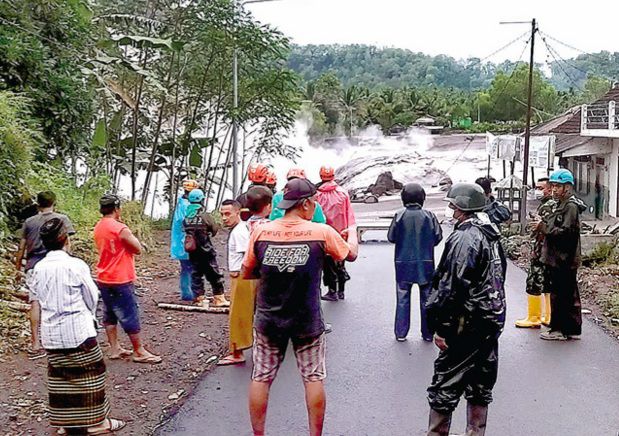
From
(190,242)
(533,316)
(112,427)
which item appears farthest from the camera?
(190,242)

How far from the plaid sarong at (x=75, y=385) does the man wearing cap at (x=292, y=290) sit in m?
1.18

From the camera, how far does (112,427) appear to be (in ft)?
18.3

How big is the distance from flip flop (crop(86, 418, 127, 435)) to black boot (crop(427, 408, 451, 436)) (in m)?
2.27

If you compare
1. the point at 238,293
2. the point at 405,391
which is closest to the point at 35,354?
the point at 238,293

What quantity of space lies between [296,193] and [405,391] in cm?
254

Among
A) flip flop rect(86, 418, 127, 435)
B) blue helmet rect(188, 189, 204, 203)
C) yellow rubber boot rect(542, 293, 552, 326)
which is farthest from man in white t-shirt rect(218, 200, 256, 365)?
yellow rubber boot rect(542, 293, 552, 326)

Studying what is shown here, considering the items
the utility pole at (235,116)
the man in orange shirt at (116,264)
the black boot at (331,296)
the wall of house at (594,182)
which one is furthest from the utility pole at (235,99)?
the man in orange shirt at (116,264)

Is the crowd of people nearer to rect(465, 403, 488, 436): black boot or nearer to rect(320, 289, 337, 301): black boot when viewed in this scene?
rect(465, 403, 488, 436): black boot

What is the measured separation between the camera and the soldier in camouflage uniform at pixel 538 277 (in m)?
8.36

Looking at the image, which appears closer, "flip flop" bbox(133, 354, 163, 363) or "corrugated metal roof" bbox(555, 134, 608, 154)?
"flip flop" bbox(133, 354, 163, 363)

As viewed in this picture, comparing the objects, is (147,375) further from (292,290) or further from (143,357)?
(292,290)

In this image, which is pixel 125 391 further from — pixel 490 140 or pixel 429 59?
pixel 429 59

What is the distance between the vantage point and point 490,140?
80.0 ft

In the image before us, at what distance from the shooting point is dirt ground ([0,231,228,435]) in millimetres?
5832
